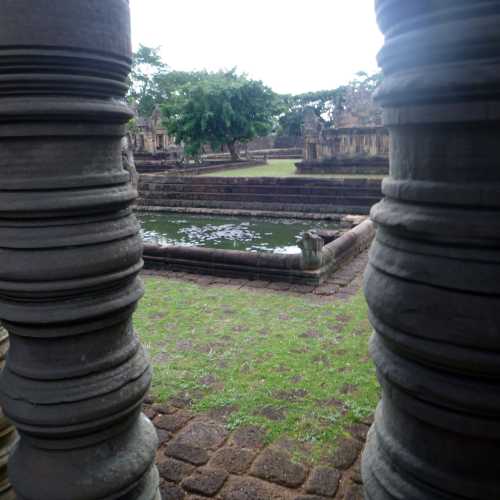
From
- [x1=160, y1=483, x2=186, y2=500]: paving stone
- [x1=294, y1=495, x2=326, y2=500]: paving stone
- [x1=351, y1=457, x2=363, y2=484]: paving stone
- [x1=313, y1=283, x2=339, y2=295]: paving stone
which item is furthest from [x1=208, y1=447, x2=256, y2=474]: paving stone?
[x1=313, y1=283, x2=339, y2=295]: paving stone

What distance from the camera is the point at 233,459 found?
269cm

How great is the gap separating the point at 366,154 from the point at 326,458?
17.5 m

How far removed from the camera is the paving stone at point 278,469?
98.2 inches

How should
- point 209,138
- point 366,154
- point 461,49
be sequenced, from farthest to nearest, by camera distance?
point 209,138 < point 366,154 < point 461,49

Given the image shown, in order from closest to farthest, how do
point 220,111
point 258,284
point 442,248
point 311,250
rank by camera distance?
point 442,248 → point 311,250 → point 258,284 → point 220,111

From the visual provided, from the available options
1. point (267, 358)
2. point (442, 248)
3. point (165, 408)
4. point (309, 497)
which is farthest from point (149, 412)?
point (442, 248)

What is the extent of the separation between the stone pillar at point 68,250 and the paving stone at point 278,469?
120 centimetres

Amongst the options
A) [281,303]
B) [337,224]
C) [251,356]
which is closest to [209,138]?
[337,224]

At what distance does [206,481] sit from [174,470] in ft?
0.71

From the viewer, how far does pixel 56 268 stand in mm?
1288

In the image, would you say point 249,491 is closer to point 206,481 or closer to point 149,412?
point 206,481

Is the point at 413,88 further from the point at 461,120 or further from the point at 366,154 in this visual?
the point at 366,154

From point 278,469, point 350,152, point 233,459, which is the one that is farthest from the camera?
point 350,152

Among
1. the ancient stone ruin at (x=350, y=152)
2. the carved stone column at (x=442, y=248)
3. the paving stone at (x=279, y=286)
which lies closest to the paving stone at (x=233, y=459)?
the carved stone column at (x=442, y=248)
